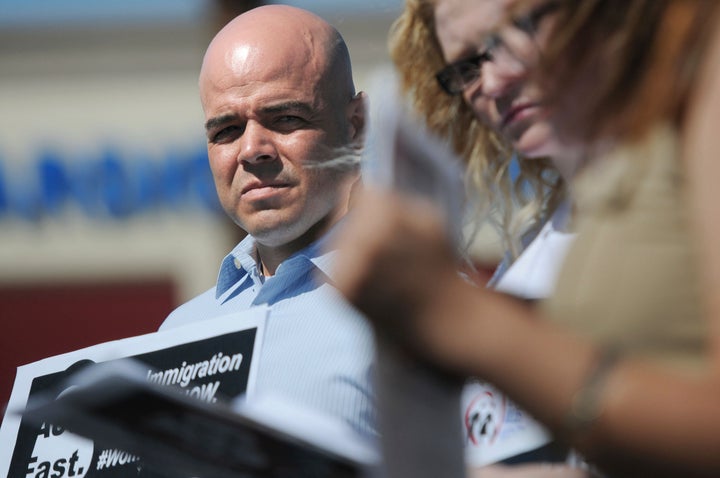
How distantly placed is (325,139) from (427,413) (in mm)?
1784

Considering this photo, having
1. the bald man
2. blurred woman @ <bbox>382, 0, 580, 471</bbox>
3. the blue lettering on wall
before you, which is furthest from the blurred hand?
the blue lettering on wall

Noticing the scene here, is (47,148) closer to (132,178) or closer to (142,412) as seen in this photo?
(132,178)

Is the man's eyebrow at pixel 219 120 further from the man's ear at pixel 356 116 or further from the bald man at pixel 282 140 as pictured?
the man's ear at pixel 356 116

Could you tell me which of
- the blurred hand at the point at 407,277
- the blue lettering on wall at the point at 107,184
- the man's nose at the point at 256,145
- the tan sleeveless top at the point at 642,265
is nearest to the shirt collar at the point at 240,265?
the man's nose at the point at 256,145

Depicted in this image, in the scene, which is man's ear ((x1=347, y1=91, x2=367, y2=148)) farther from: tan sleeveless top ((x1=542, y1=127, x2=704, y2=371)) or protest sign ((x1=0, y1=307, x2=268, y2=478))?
tan sleeveless top ((x1=542, y1=127, x2=704, y2=371))

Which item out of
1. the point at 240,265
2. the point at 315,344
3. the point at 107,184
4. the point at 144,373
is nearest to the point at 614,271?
the point at 315,344

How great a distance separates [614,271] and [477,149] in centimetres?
130

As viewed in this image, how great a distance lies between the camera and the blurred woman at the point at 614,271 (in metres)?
0.97

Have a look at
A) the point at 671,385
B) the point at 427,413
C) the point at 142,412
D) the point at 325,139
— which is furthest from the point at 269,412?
the point at 325,139

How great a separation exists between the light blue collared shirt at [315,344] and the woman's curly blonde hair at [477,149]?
13.9 inches

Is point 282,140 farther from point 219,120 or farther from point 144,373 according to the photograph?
point 144,373

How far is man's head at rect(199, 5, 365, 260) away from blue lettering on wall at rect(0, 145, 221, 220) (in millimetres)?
11163

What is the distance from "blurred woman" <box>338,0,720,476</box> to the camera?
97 cm

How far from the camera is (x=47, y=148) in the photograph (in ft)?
46.4
